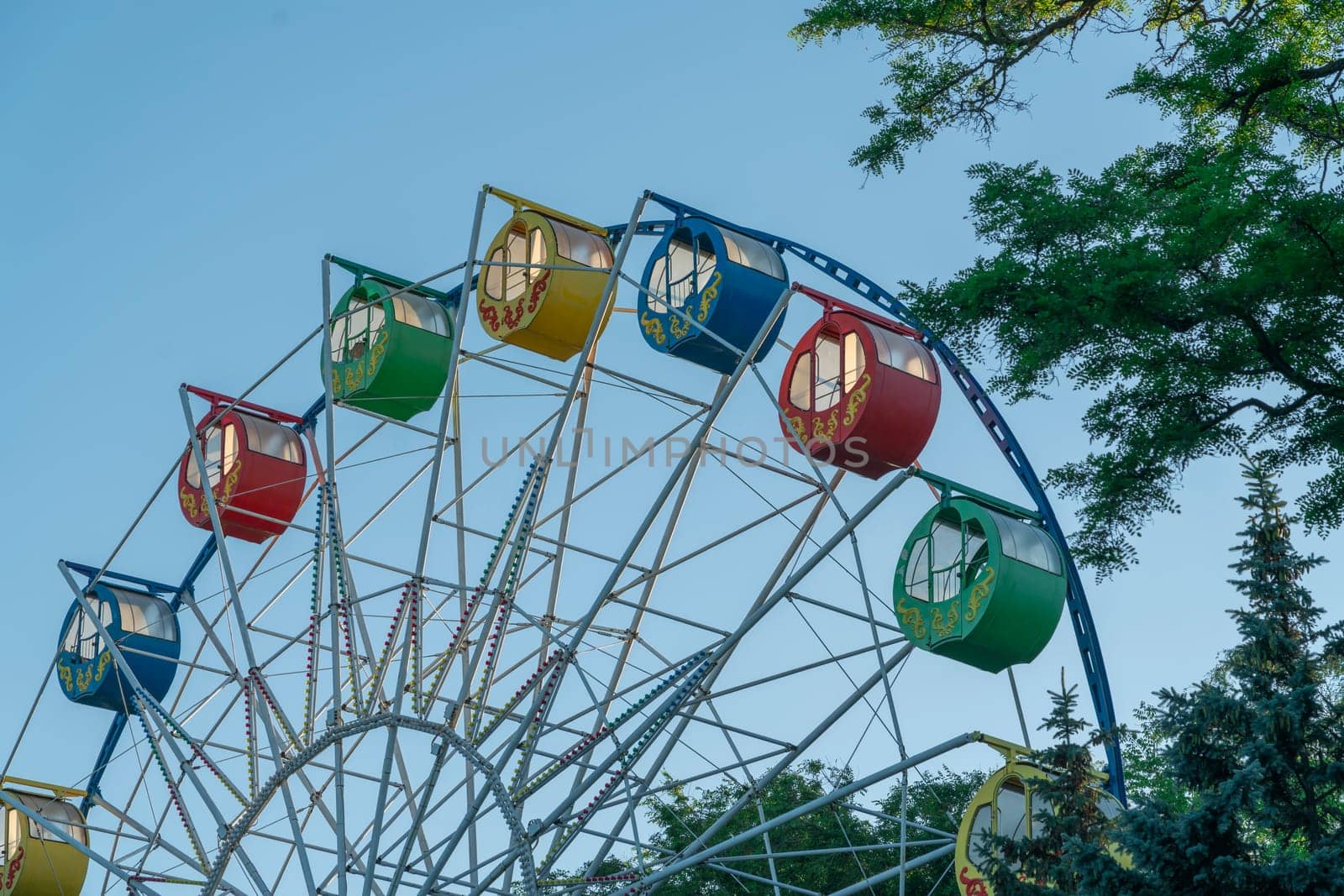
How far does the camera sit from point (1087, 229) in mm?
14234

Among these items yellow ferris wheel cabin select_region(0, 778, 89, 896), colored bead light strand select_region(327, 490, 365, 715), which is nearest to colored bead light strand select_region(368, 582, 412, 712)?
colored bead light strand select_region(327, 490, 365, 715)

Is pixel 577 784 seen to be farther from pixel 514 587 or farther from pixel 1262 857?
pixel 1262 857

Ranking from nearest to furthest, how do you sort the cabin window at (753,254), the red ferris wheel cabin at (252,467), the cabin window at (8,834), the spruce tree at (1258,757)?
the spruce tree at (1258,757), the cabin window at (753,254), the red ferris wheel cabin at (252,467), the cabin window at (8,834)

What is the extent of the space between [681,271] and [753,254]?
73 cm

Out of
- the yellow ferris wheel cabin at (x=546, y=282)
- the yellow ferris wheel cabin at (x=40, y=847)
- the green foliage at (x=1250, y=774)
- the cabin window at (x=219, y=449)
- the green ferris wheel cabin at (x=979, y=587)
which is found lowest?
the green foliage at (x=1250, y=774)

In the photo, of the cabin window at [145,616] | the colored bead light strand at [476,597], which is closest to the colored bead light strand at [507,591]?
the colored bead light strand at [476,597]

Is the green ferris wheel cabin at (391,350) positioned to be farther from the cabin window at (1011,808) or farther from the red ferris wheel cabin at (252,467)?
the cabin window at (1011,808)

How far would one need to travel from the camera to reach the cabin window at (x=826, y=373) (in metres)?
15.2

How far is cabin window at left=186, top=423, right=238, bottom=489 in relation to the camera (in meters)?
21.4

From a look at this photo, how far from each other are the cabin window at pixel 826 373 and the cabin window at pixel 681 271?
1.37 meters

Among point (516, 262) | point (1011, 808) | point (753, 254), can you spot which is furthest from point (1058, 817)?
point (516, 262)

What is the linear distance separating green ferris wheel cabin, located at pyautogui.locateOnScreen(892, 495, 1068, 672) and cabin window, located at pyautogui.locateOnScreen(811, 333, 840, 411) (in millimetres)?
1413

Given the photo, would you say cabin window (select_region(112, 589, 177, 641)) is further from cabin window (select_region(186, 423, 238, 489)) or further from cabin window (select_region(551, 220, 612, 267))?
cabin window (select_region(551, 220, 612, 267))

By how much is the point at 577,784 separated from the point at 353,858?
2.37 m
